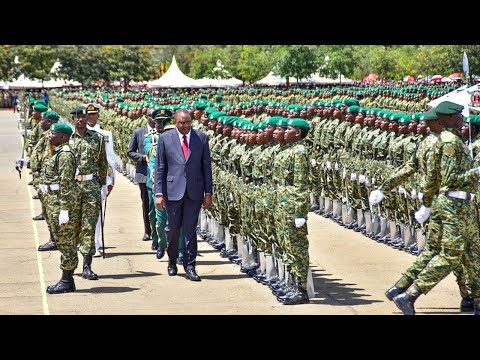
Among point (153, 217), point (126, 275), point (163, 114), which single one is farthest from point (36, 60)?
point (126, 275)

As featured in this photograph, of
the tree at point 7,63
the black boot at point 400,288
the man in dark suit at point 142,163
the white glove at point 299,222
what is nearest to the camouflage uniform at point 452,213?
the black boot at point 400,288

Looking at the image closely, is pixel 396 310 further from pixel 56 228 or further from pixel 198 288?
pixel 56 228

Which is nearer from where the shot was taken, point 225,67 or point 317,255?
point 317,255

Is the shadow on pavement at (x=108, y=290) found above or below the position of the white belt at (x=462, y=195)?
below

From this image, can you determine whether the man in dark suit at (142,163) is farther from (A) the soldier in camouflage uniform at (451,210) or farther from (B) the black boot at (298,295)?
(A) the soldier in camouflage uniform at (451,210)

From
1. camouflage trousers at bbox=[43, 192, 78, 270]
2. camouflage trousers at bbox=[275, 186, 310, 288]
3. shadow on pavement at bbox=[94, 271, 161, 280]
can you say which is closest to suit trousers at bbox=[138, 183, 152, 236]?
shadow on pavement at bbox=[94, 271, 161, 280]

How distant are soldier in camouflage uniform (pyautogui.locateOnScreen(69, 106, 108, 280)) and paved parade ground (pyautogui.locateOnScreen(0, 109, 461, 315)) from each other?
49 centimetres

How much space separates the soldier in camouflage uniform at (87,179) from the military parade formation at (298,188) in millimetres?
13

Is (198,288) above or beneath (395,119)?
beneath

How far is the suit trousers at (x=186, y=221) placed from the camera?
1191 cm

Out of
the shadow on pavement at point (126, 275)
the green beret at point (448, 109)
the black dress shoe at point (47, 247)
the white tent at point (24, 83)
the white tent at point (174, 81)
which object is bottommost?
the white tent at point (24, 83)

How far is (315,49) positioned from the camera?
60469 mm
